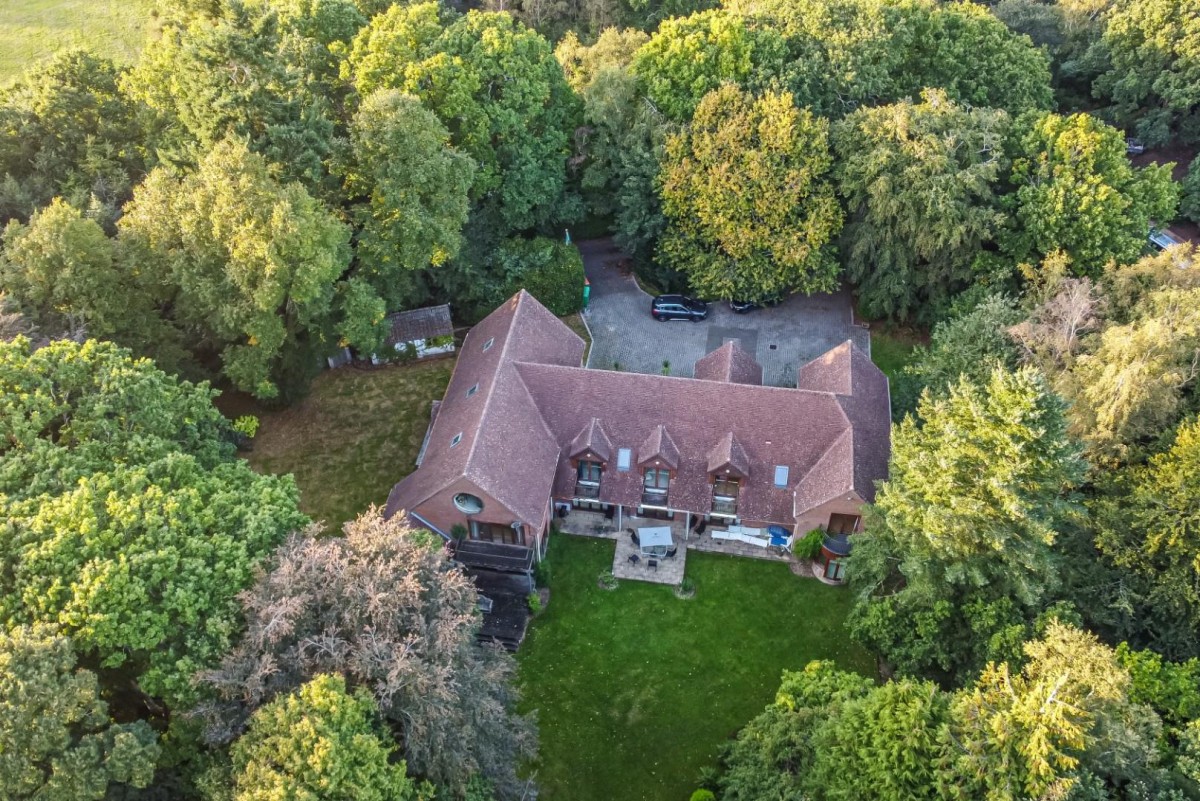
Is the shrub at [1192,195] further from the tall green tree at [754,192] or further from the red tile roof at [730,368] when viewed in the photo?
the red tile roof at [730,368]

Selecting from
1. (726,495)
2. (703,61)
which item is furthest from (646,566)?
(703,61)

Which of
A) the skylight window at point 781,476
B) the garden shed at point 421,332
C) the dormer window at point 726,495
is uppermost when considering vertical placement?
the garden shed at point 421,332

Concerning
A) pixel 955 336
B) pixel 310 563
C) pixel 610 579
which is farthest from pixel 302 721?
pixel 955 336

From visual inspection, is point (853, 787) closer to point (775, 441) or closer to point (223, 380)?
point (775, 441)

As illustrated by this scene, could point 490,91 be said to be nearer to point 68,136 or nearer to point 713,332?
point 713,332

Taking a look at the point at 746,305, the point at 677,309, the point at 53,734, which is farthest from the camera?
the point at 746,305

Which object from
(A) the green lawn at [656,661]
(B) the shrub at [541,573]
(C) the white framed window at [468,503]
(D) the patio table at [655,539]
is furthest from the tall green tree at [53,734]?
(D) the patio table at [655,539]
